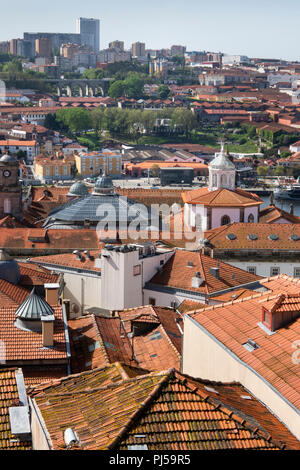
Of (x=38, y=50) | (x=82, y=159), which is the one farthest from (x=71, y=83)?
(x=82, y=159)

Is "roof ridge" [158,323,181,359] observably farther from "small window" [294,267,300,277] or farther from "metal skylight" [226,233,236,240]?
"metal skylight" [226,233,236,240]

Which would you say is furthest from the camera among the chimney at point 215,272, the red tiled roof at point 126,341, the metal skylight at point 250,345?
the chimney at point 215,272

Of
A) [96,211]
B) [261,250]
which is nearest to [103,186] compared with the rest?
[96,211]

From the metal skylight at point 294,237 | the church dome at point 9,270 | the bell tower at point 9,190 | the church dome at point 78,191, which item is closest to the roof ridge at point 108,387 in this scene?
the church dome at point 9,270

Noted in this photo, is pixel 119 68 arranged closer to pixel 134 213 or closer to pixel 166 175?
pixel 166 175

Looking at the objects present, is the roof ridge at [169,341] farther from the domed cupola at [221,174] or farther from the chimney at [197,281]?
the domed cupola at [221,174]

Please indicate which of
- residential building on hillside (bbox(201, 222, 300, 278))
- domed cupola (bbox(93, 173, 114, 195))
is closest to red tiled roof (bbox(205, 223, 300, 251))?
residential building on hillside (bbox(201, 222, 300, 278))
